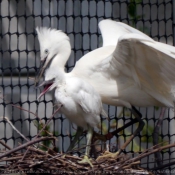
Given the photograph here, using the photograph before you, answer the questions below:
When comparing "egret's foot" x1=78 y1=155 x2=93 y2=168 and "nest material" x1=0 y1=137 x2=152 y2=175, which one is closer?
"nest material" x1=0 y1=137 x2=152 y2=175

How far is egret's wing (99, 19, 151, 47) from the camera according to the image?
4410 mm

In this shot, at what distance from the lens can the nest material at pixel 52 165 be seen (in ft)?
11.7

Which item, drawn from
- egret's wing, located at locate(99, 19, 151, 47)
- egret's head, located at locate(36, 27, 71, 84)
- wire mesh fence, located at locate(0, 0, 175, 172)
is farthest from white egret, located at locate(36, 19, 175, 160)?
wire mesh fence, located at locate(0, 0, 175, 172)

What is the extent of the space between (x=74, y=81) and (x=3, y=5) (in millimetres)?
1584

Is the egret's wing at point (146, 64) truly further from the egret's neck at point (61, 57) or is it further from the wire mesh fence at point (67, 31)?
the wire mesh fence at point (67, 31)

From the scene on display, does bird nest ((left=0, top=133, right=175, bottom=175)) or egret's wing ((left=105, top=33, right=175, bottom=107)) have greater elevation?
egret's wing ((left=105, top=33, right=175, bottom=107))

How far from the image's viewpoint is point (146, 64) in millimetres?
3939

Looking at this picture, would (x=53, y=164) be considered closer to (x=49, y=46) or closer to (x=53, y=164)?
(x=53, y=164)

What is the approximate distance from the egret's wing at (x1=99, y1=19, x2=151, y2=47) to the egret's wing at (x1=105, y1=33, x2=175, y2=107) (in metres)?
0.42

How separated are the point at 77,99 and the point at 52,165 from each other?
369 mm

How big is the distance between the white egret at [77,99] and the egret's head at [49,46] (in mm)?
106

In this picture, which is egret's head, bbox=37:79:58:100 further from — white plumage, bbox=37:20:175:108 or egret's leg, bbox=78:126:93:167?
egret's leg, bbox=78:126:93:167

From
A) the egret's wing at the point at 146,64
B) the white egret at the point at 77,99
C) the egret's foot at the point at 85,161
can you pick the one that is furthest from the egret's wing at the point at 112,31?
the egret's foot at the point at 85,161

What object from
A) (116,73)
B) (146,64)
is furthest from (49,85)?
(146,64)
